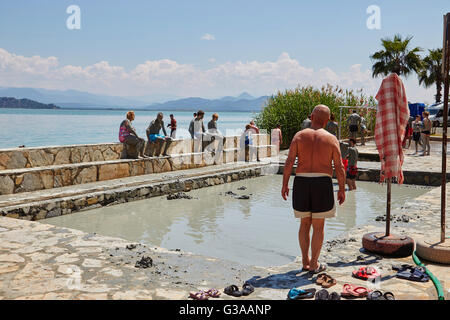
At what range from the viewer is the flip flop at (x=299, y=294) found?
4.08 meters

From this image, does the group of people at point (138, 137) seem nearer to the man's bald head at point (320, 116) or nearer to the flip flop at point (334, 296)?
the man's bald head at point (320, 116)

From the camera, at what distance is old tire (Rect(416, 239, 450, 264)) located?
5.08 metres

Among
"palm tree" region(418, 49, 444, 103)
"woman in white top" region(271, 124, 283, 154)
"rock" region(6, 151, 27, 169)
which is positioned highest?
"palm tree" region(418, 49, 444, 103)

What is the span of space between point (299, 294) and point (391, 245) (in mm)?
1897

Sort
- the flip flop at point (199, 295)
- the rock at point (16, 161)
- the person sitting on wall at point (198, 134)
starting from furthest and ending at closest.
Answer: the person sitting on wall at point (198, 134)
the rock at point (16, 161)
the flip flop at point (199, 295)

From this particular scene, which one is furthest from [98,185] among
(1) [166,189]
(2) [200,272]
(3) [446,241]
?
(3) [446,241]

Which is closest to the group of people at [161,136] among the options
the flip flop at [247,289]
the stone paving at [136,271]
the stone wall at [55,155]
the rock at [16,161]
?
the stone wall at [55,155]

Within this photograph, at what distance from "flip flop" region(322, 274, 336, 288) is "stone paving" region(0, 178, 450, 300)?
0.05 metres

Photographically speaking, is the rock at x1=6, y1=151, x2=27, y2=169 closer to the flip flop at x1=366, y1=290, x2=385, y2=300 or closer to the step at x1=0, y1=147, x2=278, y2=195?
the step at x1=0, y1=147, x2=278, y2=195

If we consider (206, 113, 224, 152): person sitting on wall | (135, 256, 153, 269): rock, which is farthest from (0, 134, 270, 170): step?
(135, 256, 153, 269): rock

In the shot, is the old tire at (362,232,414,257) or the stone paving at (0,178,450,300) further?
the old tire at (362,232,414,257)

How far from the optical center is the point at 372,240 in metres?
5.60

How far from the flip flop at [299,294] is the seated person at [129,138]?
31.4 feet
